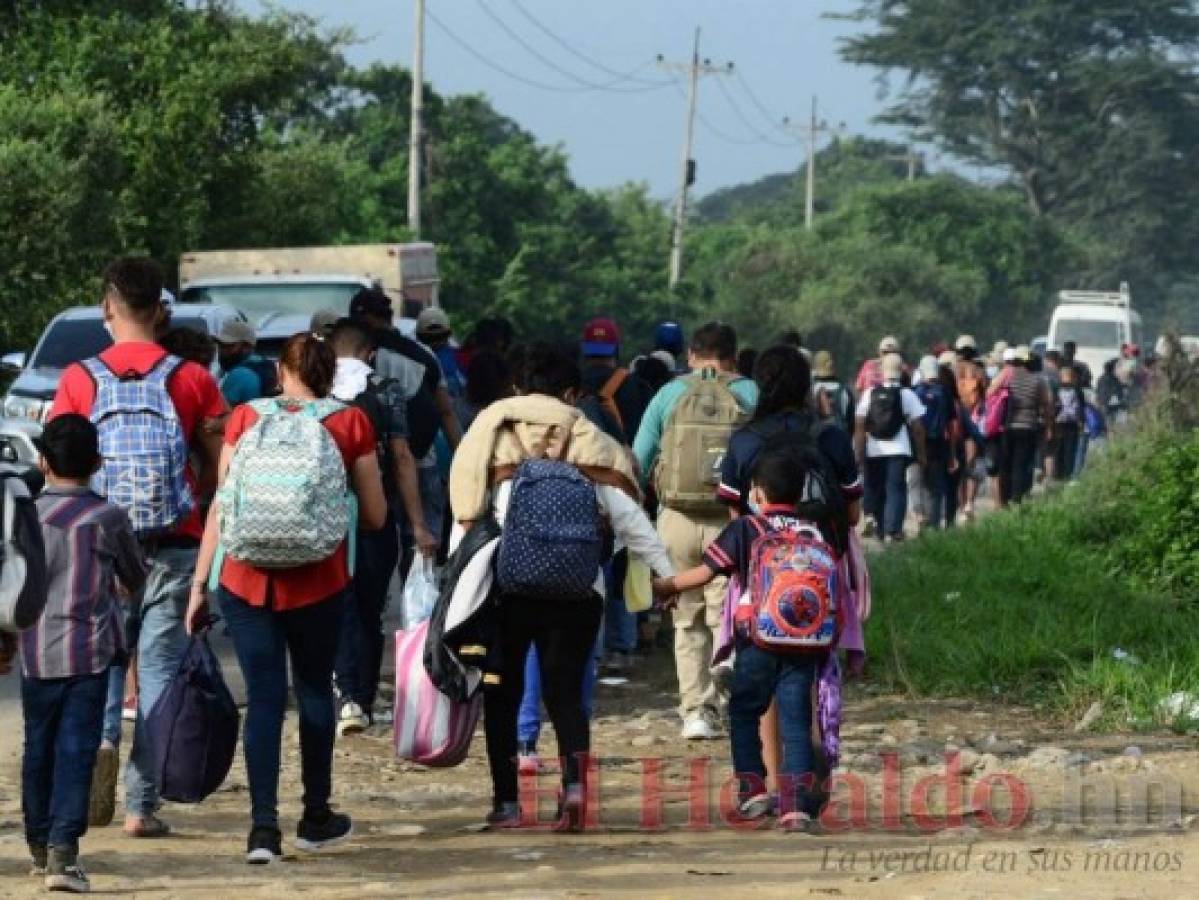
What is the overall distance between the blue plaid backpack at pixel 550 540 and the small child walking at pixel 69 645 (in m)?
1.25

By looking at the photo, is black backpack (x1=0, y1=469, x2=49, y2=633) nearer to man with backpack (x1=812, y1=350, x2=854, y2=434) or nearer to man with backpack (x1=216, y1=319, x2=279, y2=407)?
man with backpack (x1=216, y1=319, x2=279, y2=407)

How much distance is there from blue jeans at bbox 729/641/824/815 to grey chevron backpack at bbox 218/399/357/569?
1524mm

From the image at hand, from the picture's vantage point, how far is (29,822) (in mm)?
8578

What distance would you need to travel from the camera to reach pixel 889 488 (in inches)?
905

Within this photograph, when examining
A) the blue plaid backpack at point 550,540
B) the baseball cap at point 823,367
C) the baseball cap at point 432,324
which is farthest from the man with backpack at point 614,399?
the baseball cap at point 823,367

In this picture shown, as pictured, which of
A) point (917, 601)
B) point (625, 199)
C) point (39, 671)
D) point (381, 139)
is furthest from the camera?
point (625, 199)

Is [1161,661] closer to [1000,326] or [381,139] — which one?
[381,139]

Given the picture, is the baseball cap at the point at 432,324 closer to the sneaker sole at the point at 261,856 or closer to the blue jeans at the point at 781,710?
the blue jeans at the point at 781,710

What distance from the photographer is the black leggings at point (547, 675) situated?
948 cm

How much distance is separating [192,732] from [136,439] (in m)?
0.91

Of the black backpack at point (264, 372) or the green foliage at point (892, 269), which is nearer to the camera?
the black backpack at point (264, 372)

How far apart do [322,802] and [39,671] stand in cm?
114

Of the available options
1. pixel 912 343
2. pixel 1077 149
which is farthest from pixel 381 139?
pixel 1077 149

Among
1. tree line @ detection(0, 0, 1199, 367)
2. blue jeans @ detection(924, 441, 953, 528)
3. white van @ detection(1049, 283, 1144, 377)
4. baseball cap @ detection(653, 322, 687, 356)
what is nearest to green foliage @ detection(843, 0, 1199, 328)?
tree line @ detection(0, 0, 1199, 367)
